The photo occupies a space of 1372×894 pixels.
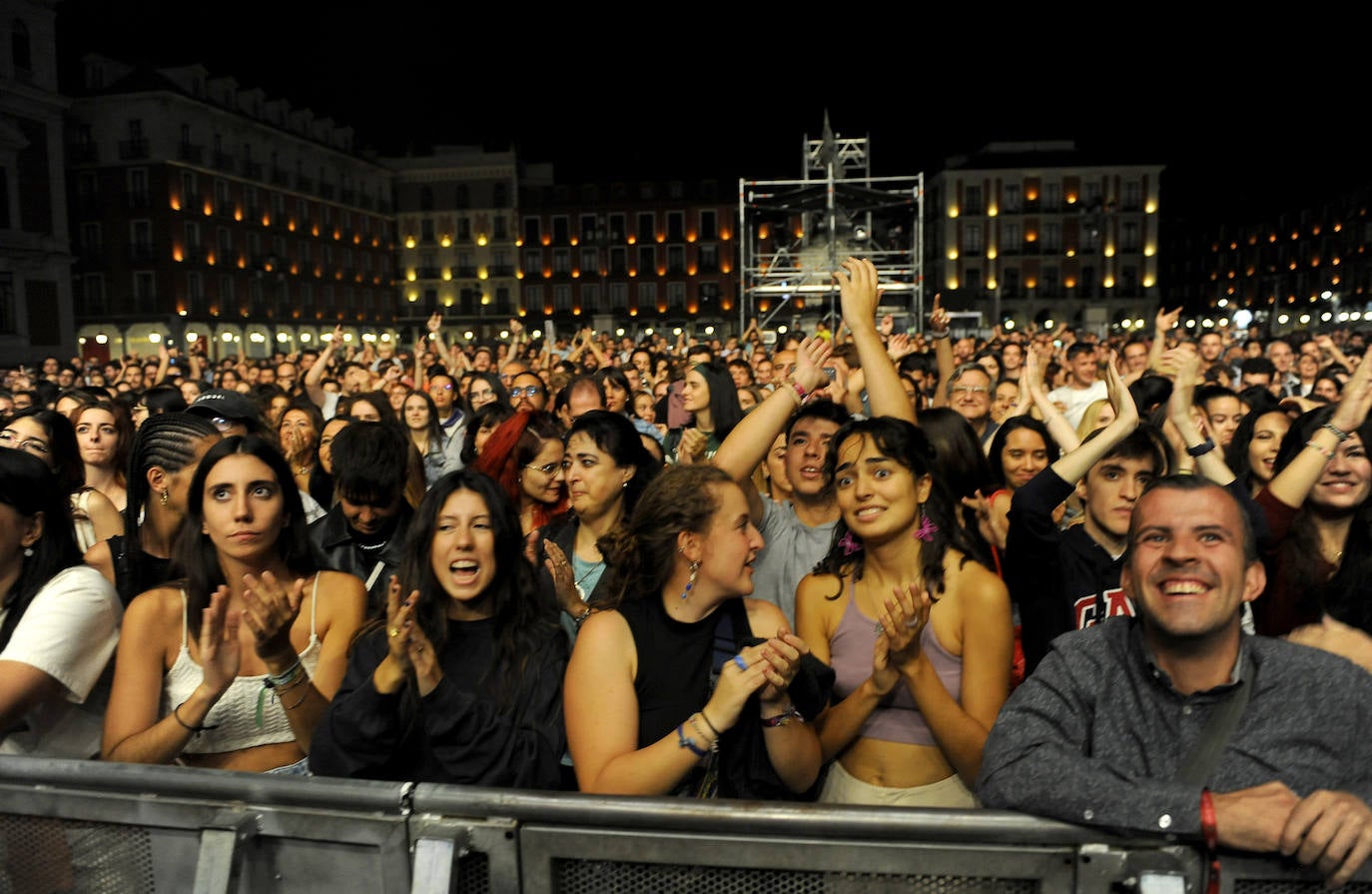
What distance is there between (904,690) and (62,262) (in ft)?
129

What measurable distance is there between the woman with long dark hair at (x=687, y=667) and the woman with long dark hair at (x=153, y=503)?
1996mm

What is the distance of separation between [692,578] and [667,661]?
21 centimetres

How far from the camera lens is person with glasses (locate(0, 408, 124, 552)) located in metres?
A: 4.33

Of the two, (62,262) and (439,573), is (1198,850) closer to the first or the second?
(439,573)

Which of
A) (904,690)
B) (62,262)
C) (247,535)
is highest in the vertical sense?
(62,262)

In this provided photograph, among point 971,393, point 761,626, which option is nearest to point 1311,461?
point 761,626

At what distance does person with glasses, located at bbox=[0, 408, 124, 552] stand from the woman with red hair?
1.59 meters

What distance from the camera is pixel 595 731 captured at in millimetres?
2402

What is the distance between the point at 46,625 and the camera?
2545mm

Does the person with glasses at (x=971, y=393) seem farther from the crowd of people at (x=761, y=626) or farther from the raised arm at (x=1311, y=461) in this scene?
the raised arm at (x=1311, y=461)

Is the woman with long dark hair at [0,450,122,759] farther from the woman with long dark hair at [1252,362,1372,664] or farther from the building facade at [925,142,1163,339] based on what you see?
the building facade at [925,142,1163,339]

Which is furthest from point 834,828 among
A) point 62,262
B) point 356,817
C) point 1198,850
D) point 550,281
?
point 550,281

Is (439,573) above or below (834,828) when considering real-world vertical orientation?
above

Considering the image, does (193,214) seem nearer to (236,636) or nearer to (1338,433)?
(236,636)
